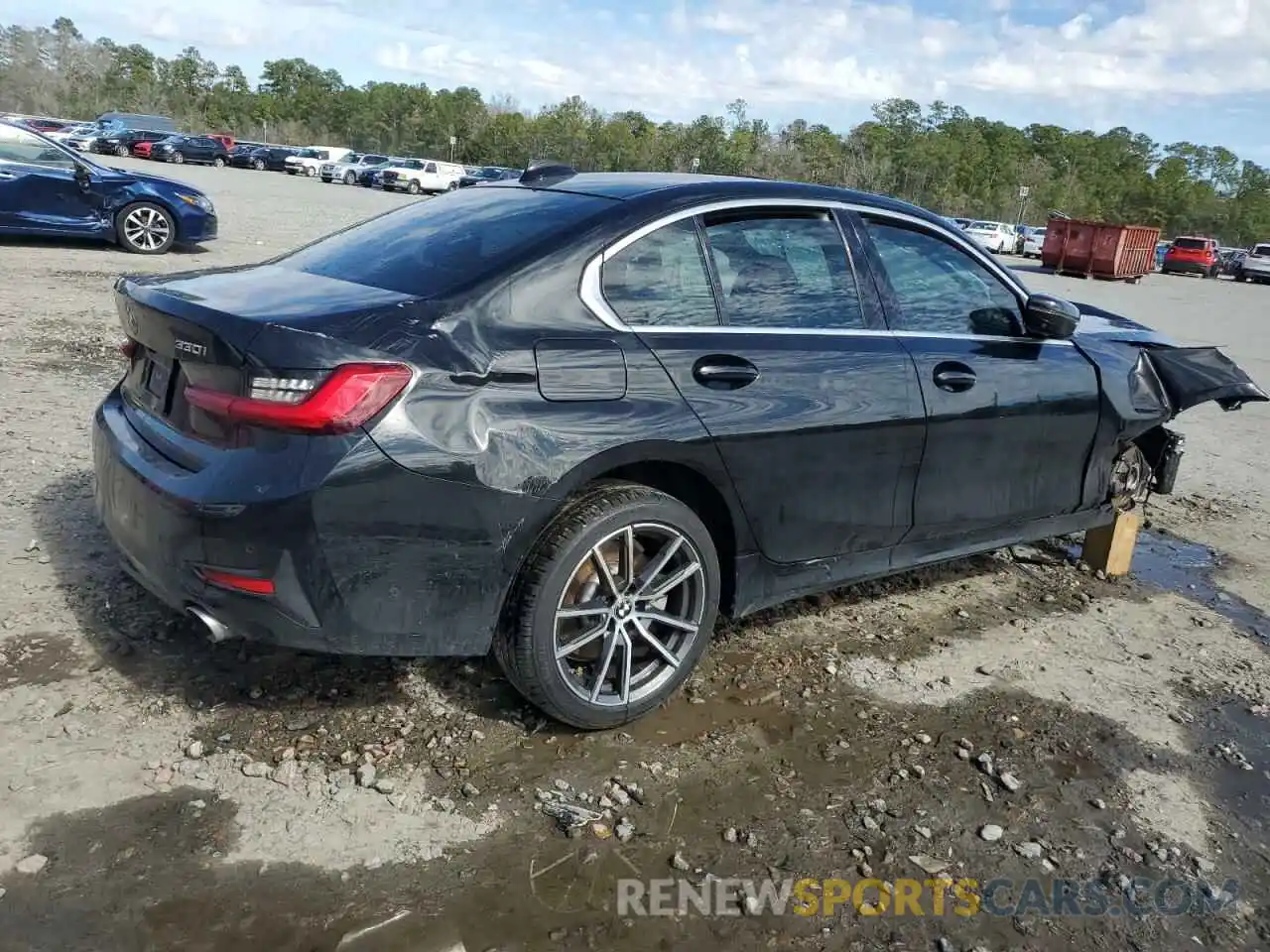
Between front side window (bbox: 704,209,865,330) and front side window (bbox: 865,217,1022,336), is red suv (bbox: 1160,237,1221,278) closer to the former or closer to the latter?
front side window (bbox: 865,217,1022,336)

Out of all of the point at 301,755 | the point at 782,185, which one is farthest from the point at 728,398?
the point at 301,755

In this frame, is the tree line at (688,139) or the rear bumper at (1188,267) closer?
the rear bumper at (1188,267)

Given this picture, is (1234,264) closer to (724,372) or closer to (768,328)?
(768,328)

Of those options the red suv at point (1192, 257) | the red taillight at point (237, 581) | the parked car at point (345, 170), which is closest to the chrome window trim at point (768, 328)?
the red taillight at point (237, 581)

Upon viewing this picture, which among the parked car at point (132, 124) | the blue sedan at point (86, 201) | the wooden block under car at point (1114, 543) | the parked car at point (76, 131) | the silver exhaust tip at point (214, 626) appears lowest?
the wooden block under car at point (1114, 543)

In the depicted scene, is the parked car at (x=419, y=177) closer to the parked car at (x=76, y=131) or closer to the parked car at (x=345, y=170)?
the parked car at (x=345, y=170)

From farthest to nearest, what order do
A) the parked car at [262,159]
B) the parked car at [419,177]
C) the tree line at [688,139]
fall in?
the tree line at [688,139], the parked car at [262,159], the parked car at [419,177]

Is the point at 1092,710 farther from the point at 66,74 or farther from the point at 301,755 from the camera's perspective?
the point at 66,74

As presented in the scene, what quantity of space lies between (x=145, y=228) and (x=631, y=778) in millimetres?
12565

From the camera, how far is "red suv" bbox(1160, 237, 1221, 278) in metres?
40.1

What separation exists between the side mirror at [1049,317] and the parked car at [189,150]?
5489cm

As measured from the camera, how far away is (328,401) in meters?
2.74

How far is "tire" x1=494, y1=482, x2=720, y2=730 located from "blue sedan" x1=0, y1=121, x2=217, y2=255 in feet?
39.4

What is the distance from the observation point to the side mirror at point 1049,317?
4332 mm
